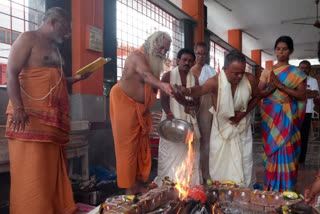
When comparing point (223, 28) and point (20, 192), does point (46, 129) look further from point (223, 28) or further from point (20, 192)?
point (223, 28)

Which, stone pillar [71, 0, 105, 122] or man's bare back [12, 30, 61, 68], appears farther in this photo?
stone pillar [71, 0, 105, 122]

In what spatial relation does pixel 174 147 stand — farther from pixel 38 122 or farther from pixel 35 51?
pixel 35 51

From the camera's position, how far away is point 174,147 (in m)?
3.28

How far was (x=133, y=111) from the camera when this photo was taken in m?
2.76

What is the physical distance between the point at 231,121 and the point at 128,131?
1.11m

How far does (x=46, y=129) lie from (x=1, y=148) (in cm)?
52

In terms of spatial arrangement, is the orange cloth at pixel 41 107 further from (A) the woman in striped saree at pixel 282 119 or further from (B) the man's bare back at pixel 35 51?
(A) the woman in striped saree at pixel 282 119

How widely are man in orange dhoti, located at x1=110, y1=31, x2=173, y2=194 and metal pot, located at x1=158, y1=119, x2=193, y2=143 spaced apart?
193mm

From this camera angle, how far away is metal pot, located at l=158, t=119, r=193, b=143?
2.86m

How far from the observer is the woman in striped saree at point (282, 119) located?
280cm

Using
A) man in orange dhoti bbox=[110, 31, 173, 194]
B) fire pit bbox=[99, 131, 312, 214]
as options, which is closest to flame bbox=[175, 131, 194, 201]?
fire pit bbox=[99, 131, 312, 214]

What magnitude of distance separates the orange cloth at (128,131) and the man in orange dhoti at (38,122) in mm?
522

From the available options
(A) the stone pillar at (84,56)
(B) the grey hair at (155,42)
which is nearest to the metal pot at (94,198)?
(A) the stone pillar at (84,56)

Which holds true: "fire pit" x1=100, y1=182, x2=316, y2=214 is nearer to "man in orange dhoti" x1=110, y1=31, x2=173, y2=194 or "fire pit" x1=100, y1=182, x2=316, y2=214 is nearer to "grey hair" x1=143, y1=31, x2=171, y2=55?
"man in orange dhoti" x1=110, y1=31, x2=173, y2=194
